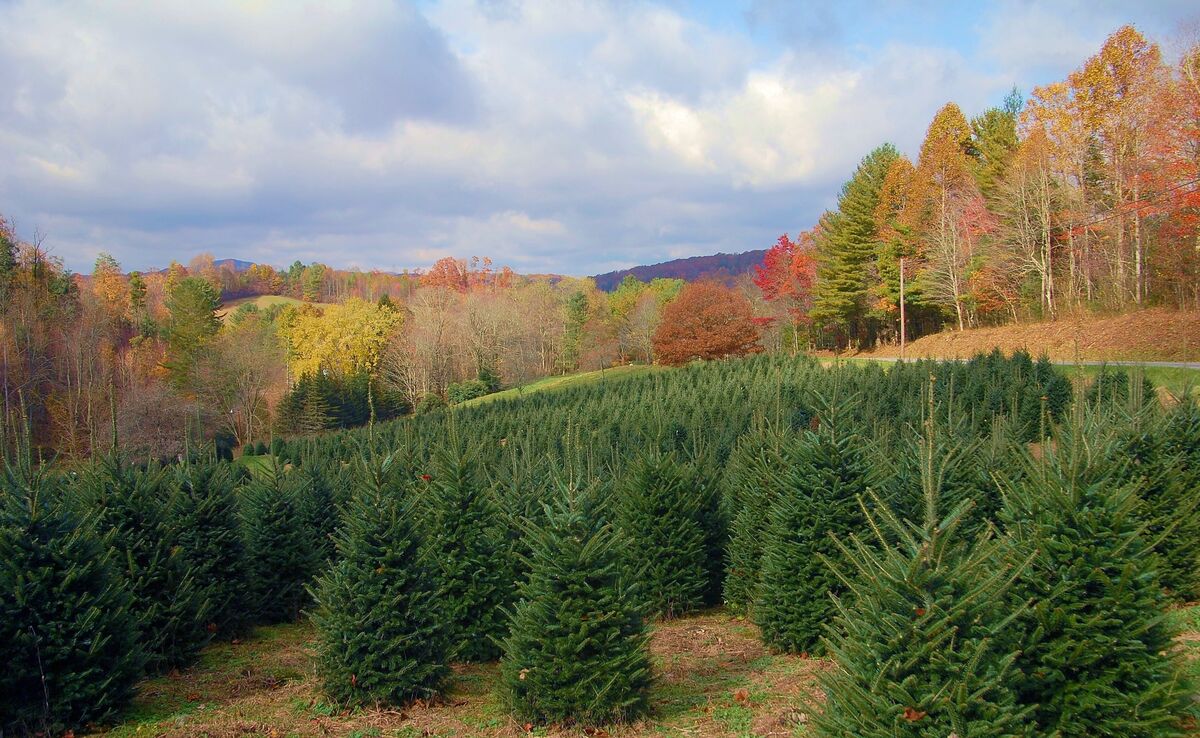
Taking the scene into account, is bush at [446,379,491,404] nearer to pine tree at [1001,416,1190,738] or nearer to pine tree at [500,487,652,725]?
pine tree at [500,487,652,725]

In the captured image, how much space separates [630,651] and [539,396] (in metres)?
33.0

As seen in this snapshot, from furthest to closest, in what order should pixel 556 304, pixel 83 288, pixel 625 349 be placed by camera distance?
pixel 556 304 → pixel 625 349 → pixel 83 288

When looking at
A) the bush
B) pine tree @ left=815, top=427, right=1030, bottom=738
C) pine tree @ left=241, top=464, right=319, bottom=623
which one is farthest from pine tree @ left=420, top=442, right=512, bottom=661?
the bush

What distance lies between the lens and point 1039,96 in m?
39.2

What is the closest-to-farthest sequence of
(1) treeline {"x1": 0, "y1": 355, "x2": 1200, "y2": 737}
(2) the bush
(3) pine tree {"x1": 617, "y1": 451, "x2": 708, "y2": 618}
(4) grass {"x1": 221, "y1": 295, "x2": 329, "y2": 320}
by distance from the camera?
1. (1) treeline {"x1": 0, "y1": 355, "x2": 1200, "y2": 737}
2. (3) pine tree {"x1": 617, "y1": 451, "x2": 708, "y2": 618}
3. (2) the bush
4. (4) grass {"x1": 221, "y1": 295, "x2": 329, "y2": 320}

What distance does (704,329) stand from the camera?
169ft

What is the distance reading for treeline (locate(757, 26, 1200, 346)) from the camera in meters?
30.7

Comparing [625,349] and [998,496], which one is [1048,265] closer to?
[998,496]

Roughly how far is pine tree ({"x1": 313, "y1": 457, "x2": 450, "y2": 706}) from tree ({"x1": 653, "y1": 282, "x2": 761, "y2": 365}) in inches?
1754

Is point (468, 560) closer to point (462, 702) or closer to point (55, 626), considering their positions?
point (462, 702)

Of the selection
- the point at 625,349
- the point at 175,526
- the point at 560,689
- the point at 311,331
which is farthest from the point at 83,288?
the point at 560,689

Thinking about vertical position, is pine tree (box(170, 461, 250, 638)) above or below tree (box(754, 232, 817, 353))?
below

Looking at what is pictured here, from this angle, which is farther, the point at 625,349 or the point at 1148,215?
the point at 625,349

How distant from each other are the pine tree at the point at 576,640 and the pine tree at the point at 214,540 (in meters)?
5.37
